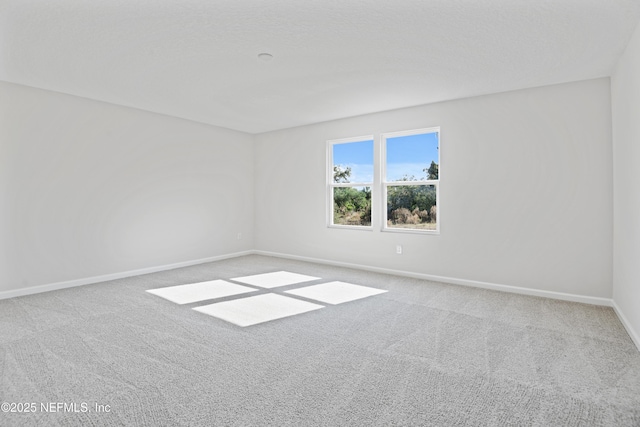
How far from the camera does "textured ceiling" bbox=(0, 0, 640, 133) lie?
2354 mm

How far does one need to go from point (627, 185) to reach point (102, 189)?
19.3ft

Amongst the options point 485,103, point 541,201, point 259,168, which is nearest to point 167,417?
point 541,201

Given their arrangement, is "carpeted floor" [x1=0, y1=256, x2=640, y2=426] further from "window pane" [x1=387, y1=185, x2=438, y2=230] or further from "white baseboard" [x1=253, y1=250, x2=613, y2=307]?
"window pane" [x1=387, y1=185, x2=438, y2=230]

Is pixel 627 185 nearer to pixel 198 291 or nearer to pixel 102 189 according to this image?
pixel 198 291

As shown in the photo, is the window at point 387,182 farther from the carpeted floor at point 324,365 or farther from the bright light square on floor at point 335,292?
the carpeted floor at point 324,365

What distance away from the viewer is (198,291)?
409 cm

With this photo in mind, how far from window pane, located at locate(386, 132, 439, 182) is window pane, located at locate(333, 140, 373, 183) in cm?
35

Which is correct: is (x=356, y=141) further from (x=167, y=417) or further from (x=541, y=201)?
(x=167, y=417)

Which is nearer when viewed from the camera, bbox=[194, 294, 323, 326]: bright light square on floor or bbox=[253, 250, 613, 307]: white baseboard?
bbox=[194, 294, 323, 326]: bright light square on floor

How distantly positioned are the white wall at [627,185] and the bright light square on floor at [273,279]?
129 inches

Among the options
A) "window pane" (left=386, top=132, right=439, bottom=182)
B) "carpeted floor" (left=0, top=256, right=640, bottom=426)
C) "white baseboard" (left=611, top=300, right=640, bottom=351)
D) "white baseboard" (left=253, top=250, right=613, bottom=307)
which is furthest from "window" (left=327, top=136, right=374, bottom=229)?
"white baseboard" (left=611, top=300, right=640, bottom=351)

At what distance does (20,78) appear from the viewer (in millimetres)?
3658

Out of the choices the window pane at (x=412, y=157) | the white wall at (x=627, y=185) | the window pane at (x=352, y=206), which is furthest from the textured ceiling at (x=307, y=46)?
the window pane at (x=352, y=206)

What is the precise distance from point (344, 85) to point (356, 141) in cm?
→ 171
